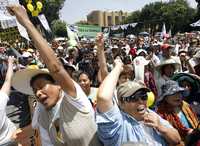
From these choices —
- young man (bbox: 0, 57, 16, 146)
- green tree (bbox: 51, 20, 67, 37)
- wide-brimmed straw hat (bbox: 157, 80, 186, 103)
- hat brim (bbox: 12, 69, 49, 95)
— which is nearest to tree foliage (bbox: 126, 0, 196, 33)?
green tree (bbox: 51, 20, 67, 37)

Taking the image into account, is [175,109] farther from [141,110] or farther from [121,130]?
[121,130]

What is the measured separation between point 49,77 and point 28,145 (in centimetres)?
169

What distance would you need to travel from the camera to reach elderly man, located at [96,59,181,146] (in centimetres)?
287

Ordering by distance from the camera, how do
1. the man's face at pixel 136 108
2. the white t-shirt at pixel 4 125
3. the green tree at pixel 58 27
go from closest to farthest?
1. the man's face at pixel 136 108
2. the white t-shirt at pixel 4 125
3. the green tree at pixel 58 27

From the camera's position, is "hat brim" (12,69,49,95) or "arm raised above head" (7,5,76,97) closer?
"arm raised above head" (7,5,76,97)

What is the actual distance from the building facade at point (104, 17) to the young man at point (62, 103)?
117211 mm

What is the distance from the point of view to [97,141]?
3023 millimetres

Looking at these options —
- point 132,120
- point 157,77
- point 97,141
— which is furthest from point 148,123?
point 157,77

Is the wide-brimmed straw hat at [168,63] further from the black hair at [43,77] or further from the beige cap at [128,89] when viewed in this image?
the black hair at [43,77]

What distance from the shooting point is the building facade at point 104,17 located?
125 meters

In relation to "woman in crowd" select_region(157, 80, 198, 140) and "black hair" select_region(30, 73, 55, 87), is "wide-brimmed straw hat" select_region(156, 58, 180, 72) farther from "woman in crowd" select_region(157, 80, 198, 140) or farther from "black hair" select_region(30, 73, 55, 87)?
"black hair" select_region(30, 73, 55, 87)

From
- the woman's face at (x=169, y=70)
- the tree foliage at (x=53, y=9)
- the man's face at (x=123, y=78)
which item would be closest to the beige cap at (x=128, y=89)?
the man's face at (x=123, y=78)

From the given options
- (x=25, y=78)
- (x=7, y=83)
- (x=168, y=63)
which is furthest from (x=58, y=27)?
(x=25, y=78)

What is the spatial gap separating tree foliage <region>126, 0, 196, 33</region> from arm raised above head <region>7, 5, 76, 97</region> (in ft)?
183
